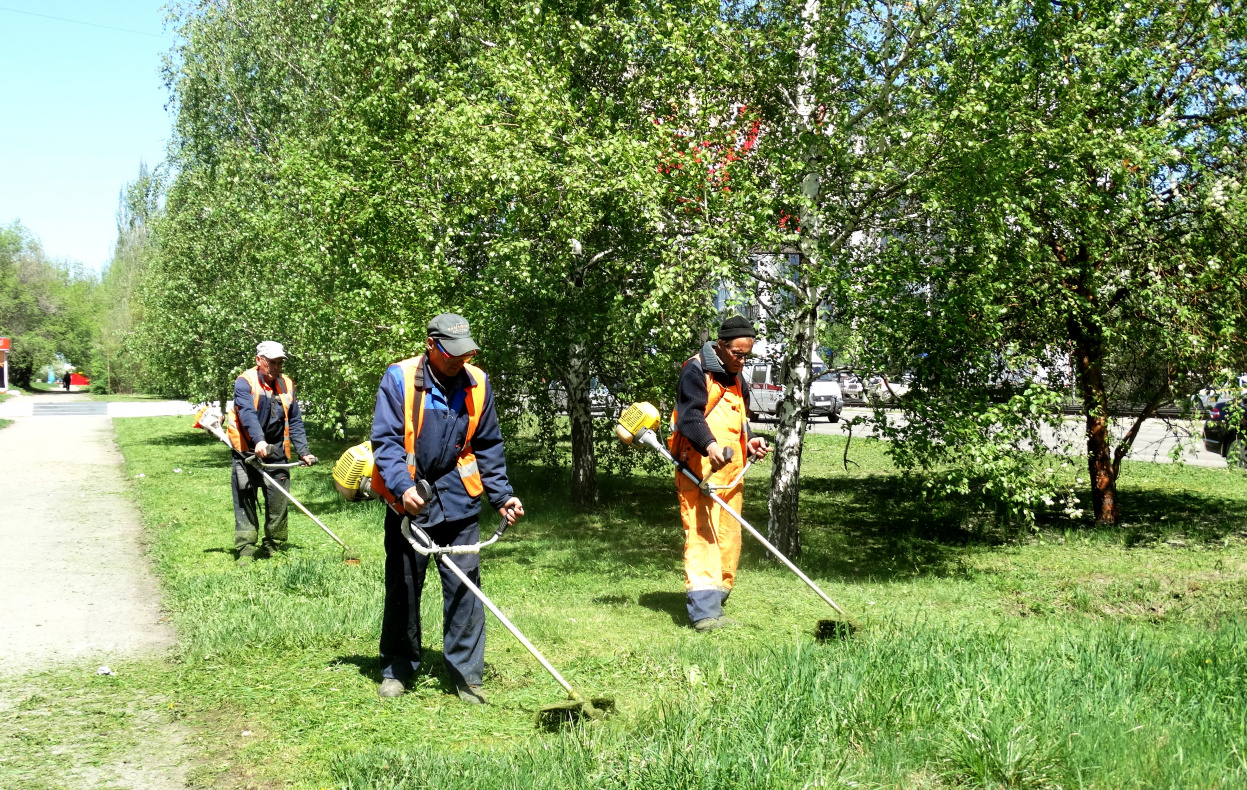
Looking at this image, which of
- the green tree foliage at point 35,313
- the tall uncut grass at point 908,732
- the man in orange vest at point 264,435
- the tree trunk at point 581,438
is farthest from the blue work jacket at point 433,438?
the green tree foliage at point 35,313

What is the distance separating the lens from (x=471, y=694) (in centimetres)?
560

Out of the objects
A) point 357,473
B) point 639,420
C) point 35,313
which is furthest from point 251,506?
point 35,313

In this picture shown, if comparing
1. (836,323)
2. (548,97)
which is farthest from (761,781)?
(548,97)

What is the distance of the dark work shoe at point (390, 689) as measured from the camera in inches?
222

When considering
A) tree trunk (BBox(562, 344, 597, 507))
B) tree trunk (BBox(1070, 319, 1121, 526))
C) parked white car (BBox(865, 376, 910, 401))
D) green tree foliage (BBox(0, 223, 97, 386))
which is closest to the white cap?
tree trunk (BBox(562, 344, 597, 507))

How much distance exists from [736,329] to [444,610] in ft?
8.86

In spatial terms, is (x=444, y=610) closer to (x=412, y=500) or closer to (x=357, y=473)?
(x=412, y=500)

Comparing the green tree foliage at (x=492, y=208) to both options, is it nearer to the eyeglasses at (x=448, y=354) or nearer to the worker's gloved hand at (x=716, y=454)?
the worker's gloved hand at (x=716, y=454)

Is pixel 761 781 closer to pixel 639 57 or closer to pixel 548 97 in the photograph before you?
pixel 548 97

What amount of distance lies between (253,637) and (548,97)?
219 inches

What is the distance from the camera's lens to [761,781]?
393 centimetres

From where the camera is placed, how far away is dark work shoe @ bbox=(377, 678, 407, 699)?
5637 millimetres

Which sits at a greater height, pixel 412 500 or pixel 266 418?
pixel 266 418

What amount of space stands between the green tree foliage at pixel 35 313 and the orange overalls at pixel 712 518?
255 ft
